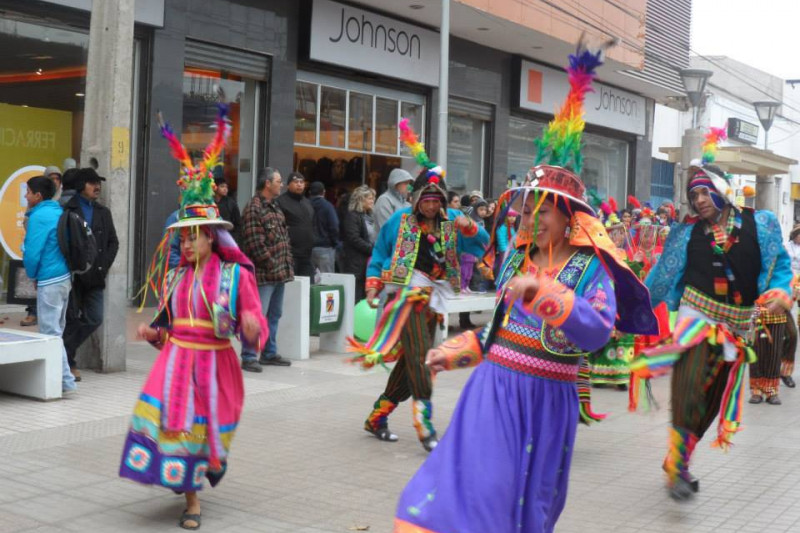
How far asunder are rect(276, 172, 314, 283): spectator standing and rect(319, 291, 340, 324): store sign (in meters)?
0.40

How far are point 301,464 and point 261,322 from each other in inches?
67.6

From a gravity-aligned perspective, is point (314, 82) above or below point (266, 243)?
above

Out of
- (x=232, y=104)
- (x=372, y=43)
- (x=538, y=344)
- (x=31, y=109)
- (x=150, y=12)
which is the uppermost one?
(x=372, y=43)

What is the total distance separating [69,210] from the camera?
9.20 m

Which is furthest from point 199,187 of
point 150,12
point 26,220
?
point 150,12

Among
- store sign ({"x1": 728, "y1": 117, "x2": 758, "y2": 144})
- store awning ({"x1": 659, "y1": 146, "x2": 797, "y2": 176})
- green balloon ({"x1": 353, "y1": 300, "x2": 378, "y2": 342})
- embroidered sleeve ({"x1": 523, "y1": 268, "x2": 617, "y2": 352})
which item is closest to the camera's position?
embroidered sleeve ({"x1": 523, "y1": 268, "x2": 617, "y2": 352})

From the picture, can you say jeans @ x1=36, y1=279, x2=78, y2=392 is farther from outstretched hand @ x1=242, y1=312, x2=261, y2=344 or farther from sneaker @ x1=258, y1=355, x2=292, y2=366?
outstretched hand @ x1=242, y1=312, x2=261, y2=344

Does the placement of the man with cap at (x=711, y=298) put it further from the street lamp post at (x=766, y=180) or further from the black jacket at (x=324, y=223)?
the street lamp post at (x=766, y=180)

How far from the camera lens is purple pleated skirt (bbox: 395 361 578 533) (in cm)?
387

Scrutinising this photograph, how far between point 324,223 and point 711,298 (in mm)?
8208

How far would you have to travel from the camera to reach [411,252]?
7.66 metres

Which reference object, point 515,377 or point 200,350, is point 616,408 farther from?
point 515,377

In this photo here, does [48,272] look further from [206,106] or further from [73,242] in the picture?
[206,106]

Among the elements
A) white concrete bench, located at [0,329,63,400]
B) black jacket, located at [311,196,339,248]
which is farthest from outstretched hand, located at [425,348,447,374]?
black jacket, located at [311,196,339,248]
